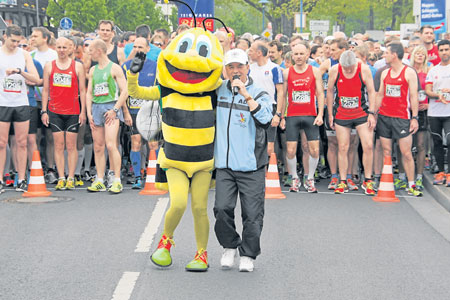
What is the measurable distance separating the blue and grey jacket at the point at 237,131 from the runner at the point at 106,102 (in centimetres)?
478

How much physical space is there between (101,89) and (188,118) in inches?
198

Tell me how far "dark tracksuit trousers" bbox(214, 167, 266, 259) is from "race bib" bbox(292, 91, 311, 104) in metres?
4.97

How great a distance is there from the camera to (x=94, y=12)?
198 ft

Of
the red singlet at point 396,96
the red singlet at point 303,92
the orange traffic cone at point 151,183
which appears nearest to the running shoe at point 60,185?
the orange traffic cone at point 151,183

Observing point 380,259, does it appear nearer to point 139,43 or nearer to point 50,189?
point 139,43

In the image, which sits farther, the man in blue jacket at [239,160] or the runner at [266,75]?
the runner at [266,75]

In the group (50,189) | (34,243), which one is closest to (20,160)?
(50,189)

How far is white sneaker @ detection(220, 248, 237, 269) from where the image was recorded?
726cm

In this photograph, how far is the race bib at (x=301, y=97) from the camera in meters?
12.1

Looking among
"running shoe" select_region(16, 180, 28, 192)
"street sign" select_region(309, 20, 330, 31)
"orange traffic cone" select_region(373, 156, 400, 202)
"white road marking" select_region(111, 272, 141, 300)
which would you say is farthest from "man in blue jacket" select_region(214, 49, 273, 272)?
"street sign" select_region(309, 20, 330, 31)

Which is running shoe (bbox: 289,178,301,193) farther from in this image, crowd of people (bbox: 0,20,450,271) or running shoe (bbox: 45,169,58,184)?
running shoe (bbox: 45,169,58,184)

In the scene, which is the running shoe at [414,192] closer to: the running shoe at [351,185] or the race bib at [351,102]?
the running shoe at [351,185]

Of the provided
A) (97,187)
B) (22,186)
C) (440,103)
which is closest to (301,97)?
(440,103)

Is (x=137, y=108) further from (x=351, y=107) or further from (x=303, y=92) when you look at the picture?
(x=351, y=107)
